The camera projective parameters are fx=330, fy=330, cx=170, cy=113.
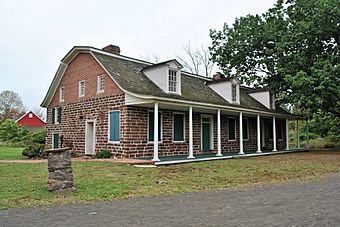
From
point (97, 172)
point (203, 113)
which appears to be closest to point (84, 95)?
point (203, 113)

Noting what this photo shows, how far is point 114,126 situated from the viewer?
14.9m

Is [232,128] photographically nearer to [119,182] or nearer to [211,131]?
[211,131]

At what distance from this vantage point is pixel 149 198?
21.4 feet

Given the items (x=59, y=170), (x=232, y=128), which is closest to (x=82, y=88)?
(x=232, y=128)

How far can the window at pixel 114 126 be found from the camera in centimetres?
1466

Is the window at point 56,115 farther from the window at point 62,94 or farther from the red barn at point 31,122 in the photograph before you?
the red barn at point 31,122

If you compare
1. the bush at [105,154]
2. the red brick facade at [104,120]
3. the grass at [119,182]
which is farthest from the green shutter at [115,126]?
the grass at [119,182]

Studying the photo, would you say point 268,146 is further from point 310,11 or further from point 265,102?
point 310,11

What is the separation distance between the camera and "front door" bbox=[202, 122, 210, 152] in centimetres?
1866

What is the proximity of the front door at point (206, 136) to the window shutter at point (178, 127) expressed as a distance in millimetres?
2027

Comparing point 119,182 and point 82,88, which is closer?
point 119,182

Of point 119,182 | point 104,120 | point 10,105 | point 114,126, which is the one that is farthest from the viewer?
point 10,105

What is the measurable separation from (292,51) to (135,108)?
1119 centimetres

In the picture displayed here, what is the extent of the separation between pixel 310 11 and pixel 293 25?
1316 mm
